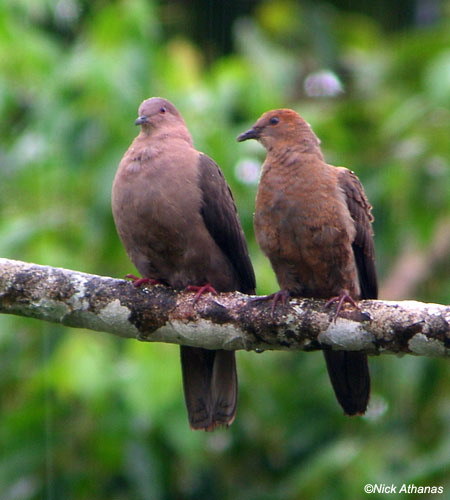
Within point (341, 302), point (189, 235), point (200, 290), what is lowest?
point (341, 302)

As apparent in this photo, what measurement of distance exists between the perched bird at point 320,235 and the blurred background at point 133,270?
1238 millimetres

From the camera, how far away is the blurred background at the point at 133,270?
643 cm

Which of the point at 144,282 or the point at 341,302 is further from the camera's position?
the point at 144,282

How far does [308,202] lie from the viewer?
509 centimetres

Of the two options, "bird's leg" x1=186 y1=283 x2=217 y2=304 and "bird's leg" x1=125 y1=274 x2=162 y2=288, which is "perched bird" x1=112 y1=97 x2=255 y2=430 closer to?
"bird's leg" x1=125 y1=274 x2=162 y2=288

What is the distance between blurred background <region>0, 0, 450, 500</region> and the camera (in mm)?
6430

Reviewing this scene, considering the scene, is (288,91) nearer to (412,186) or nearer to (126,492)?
(412,186)

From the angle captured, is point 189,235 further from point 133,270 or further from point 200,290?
point 133,270

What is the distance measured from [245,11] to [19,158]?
4519 millimetres

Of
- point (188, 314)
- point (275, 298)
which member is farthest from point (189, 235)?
point (275, 298)

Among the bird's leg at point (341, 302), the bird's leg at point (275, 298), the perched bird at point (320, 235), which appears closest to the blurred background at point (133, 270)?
the perched bird at point (320, 235)

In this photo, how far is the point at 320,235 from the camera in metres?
5.08

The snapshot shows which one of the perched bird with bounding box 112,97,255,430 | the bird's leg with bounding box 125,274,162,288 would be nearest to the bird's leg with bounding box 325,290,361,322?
the perched bird with bounding box 112,97,255,430

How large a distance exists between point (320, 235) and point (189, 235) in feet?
2.04
